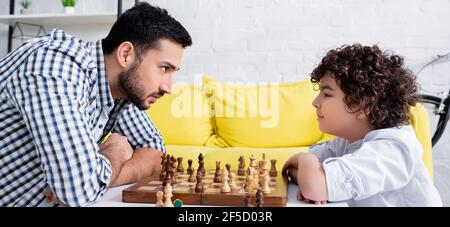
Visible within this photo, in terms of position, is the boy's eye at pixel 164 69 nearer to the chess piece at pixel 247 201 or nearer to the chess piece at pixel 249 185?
the chess piece at pixel 249 185

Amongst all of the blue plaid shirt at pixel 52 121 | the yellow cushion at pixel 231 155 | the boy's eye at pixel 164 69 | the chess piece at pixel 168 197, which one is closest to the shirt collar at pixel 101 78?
the blue plaid shirt at pixel 52 121

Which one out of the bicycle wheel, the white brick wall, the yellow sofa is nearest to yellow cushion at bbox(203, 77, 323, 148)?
the yellow sofa

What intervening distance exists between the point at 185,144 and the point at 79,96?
5.52 ft

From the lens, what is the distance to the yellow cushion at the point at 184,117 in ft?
8.91

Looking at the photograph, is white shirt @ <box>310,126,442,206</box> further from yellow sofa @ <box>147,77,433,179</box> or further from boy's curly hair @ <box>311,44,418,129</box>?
yellow sofa @ <box>147,77,433,179</box>

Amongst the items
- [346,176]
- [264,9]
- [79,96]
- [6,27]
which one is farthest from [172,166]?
[6,27]

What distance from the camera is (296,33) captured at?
10.4 feet

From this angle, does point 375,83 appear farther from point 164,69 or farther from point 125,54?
point 125,54

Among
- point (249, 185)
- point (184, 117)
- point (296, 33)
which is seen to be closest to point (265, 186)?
point (249, 185)

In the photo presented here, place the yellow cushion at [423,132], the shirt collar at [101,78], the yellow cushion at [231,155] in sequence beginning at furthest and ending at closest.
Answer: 1. the yellow cushion at [231,155]
2. the yellow cushion at [423,132]
3. the shirt collar at [101,78]

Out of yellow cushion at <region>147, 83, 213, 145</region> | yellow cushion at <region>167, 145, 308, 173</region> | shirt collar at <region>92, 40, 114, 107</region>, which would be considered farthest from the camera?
yellow cushion at <region>147, 83, 213, 145</region>

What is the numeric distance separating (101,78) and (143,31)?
7.4 inches

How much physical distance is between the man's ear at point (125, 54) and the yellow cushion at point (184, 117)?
1.42m

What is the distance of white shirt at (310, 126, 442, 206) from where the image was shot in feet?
3.38
